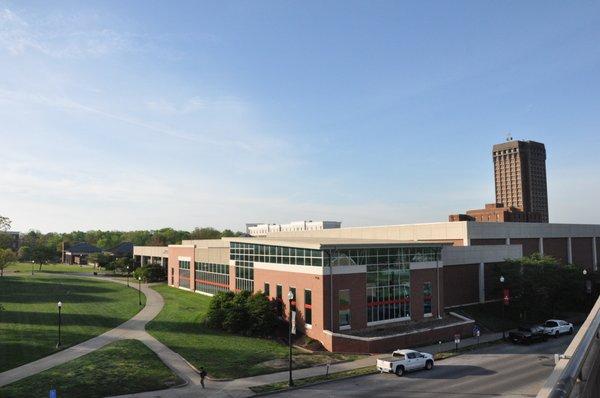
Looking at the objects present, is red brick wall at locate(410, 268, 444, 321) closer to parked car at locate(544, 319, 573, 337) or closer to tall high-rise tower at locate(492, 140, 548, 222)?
parked car at locate(544, 319, 573, 337)

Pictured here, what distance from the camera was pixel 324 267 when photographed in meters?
42.8

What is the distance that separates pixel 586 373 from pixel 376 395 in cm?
A: 2541

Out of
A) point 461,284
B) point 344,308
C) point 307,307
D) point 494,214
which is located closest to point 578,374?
point 344,308

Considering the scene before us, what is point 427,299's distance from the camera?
50094 mm

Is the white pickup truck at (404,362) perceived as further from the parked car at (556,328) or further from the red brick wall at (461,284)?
the red brick wall at (461,284)

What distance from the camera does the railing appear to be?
408 centimetres

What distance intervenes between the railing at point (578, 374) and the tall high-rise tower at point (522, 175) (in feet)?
578

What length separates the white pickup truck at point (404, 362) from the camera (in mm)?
33500

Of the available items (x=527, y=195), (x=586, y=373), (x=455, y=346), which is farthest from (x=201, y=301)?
(x=527, y=195)

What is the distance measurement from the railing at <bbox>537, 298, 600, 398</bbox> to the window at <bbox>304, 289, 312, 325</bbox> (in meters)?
38.1

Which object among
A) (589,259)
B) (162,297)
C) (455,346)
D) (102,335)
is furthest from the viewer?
(589,259)

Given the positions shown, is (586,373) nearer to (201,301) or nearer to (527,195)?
(201,301)

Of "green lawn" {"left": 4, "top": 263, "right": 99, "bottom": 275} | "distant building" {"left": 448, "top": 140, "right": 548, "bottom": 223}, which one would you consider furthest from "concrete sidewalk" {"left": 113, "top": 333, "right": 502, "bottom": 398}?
"distant building" {"left": 448, "top": 140, "right": 548, "bottom": 223}

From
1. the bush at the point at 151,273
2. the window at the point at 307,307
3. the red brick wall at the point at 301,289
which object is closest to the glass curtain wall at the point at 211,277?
the red brick wall at the point at 301,289
